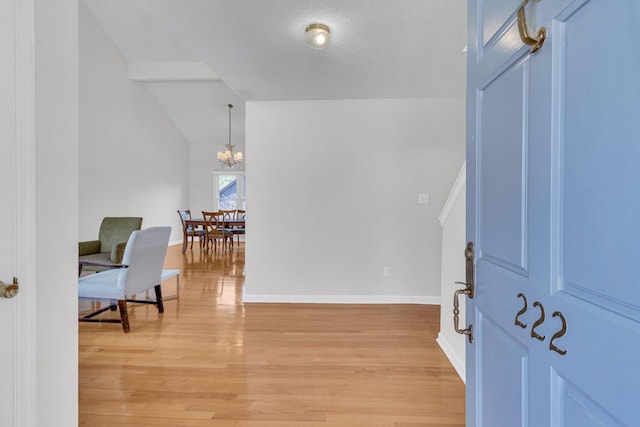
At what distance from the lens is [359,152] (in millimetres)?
3719

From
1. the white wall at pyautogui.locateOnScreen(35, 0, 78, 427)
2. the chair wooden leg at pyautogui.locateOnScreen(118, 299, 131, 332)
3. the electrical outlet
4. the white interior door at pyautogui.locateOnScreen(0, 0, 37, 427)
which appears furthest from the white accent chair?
the electrical outlet

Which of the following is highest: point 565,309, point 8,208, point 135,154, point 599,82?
point 135,154

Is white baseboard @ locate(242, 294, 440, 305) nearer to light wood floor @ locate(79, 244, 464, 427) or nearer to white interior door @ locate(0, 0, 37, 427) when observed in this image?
light wood floor @ locate(79, 244, 464, 427)

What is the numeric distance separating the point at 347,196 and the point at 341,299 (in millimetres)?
1178

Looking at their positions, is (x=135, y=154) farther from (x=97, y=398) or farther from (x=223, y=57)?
(x=97, y=398)

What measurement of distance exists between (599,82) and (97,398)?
8.52 feet

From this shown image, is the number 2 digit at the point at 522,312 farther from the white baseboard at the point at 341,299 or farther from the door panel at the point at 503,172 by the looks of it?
the white baseboard at the point at 341,299

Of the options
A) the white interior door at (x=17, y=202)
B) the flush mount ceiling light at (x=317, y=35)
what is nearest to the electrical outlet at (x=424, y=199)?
the flush mount ceiling light at (x=317, y=35)

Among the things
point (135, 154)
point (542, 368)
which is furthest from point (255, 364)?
point (135, 154)

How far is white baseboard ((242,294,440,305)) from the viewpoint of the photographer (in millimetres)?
3709

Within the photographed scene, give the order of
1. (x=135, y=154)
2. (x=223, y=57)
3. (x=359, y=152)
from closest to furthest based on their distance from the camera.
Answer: (x=223, y=57)
(x=359, y=152)
(x=135, y=154)

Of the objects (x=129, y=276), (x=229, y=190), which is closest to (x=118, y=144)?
(x=229, y=190)

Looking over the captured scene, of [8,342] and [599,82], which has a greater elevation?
A: [599,82]

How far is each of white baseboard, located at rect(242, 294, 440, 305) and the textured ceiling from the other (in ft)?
7.31
